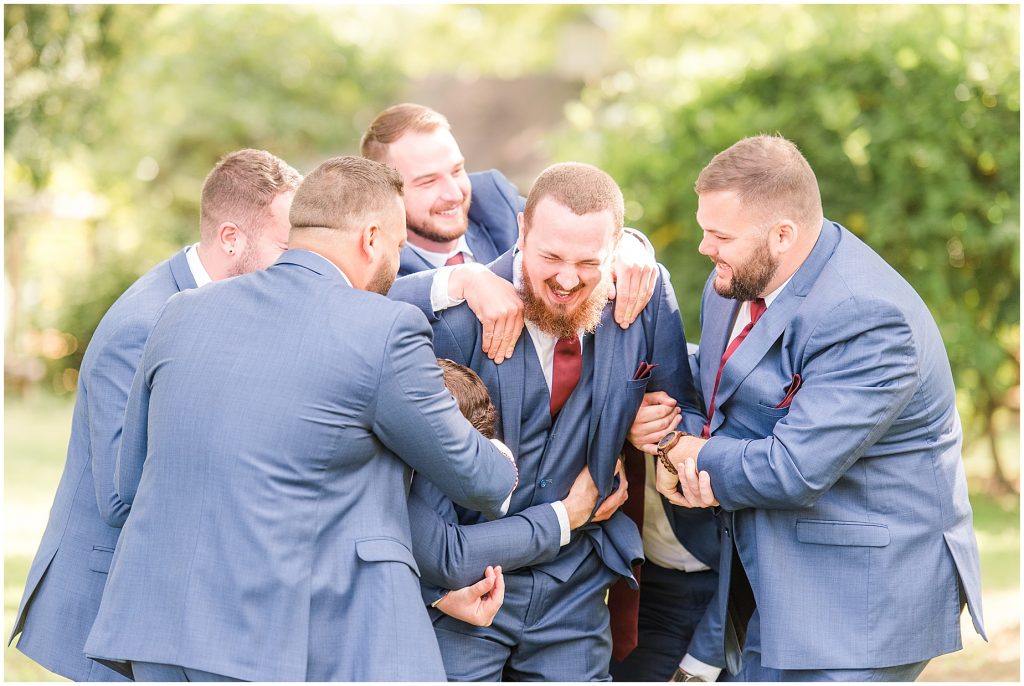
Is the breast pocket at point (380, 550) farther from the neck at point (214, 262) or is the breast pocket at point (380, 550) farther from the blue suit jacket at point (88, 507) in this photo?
the neck at point (214, 262)

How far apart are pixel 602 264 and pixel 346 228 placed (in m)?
1.03

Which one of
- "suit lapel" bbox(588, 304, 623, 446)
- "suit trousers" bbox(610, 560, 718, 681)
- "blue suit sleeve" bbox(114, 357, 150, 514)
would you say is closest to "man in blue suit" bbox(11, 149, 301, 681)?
"blue suit sleeve" bbox(114, 357, 150, 514)

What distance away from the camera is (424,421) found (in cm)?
321

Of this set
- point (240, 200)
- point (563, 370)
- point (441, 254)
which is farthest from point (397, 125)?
point (563, 370)

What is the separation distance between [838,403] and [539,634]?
1431mm

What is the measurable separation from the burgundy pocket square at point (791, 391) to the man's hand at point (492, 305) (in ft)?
3.30

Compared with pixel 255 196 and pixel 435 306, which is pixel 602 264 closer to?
pixel 435 306

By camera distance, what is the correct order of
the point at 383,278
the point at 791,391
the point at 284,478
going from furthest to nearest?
the point at 791,391
the point at 383,278
the point at 284,478

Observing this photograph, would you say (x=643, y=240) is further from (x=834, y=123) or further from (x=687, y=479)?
(x=834, y=123)

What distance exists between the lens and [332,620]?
3.17 meters

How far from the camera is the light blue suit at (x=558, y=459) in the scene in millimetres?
4094

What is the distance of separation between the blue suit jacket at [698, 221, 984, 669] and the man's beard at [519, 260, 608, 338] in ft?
1.93

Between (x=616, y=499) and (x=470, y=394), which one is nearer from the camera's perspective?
(x=470, y=394)

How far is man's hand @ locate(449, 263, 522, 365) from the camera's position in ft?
13.1
